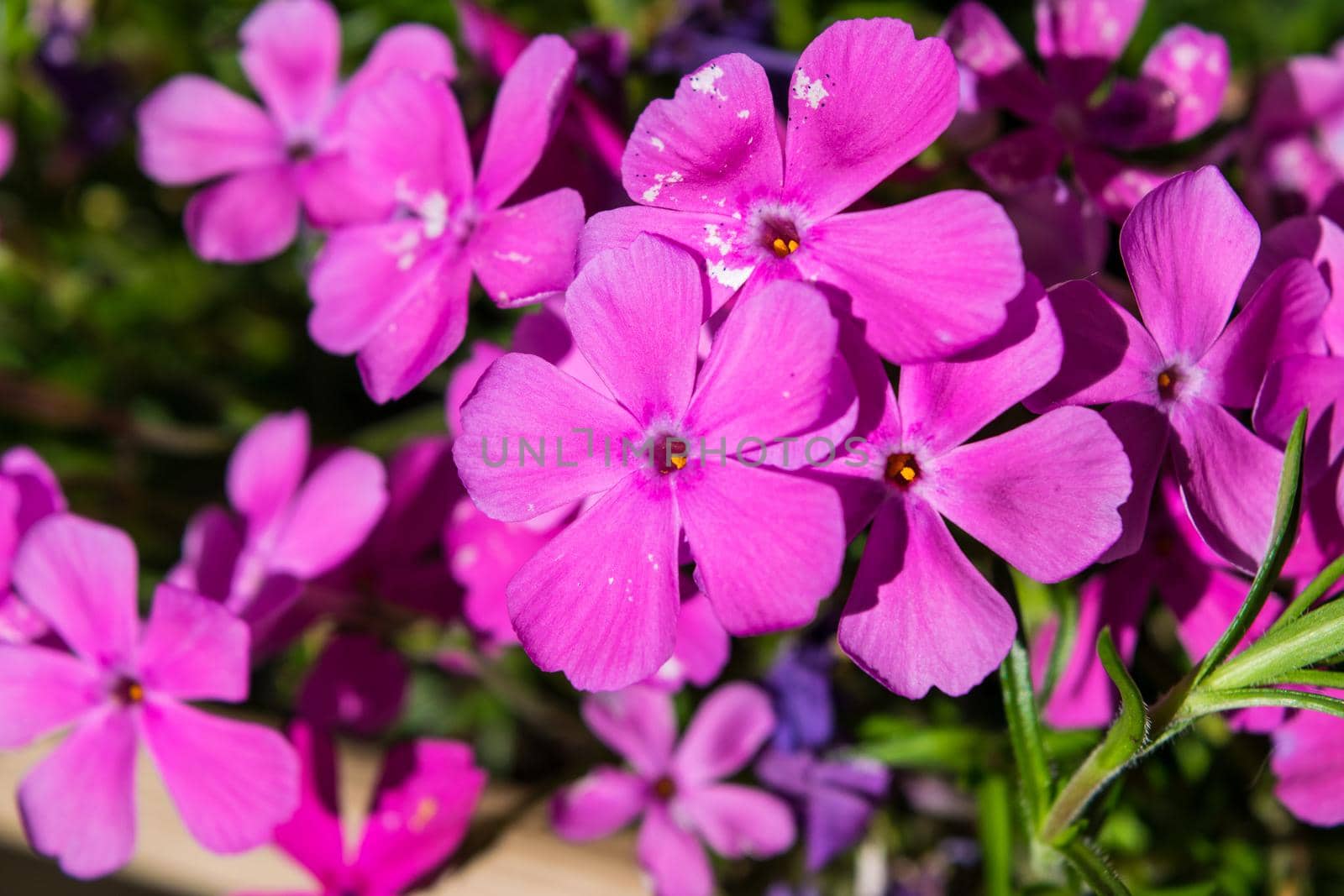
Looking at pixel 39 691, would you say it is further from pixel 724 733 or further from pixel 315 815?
pixel 724 733

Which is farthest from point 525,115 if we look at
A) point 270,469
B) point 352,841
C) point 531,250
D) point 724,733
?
point 352,841

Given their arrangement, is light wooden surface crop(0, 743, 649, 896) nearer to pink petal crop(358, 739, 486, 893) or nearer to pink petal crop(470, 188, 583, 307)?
pink petal crop(358, 739, 486, 893)

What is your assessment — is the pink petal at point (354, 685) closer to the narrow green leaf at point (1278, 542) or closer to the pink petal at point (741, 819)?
the pink petal at point (741, 819)

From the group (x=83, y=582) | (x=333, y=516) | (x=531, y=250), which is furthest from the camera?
(x=333, y=516)

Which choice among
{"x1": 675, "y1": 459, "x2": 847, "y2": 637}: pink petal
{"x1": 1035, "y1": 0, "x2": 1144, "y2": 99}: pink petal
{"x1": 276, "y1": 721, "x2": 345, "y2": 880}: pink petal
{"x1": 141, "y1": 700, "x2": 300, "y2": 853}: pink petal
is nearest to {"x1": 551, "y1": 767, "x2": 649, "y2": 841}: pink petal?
{"x1": 276, "y1": 721, "x2": 345, "y2": 880}: pink petal

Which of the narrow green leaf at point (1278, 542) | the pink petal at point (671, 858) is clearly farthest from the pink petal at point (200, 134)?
the narrow green leaf at point (1278, 542)
